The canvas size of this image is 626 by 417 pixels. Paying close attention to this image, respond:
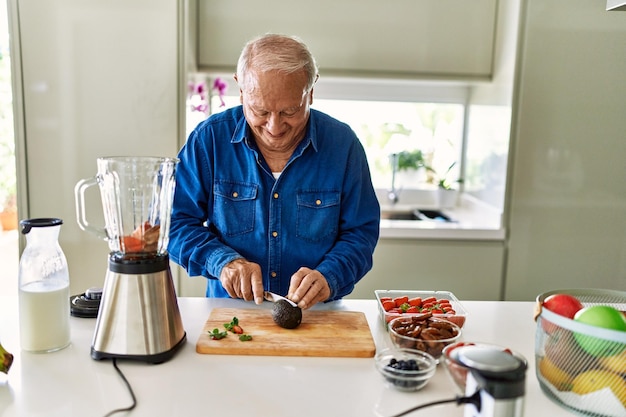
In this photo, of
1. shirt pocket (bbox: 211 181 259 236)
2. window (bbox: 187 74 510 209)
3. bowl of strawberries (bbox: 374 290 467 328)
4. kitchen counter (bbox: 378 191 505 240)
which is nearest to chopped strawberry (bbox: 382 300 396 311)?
bowl of strawberries (bbox: 374 290 467 328)

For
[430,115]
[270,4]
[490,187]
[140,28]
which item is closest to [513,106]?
[490,187]

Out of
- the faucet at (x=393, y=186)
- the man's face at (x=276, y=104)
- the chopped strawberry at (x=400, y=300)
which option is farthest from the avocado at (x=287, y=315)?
the faucet at (x=393, y=186)

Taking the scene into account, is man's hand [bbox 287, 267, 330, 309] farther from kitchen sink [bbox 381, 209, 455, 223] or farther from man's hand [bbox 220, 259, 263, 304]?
kitchen sink [bbox 381, 209, 455, 223]

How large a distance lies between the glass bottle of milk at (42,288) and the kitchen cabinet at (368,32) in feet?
5.44

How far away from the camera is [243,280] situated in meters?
1.30

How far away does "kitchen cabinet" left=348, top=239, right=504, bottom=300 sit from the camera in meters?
2.57

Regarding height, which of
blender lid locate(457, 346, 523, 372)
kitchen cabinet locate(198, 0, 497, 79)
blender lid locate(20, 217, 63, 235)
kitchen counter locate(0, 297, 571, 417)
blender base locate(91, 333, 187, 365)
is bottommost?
kitchen counter locate(0, 297, 571, 417)

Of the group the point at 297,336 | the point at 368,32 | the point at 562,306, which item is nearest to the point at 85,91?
the point at 368,32

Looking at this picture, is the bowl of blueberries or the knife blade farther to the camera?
the knife blade

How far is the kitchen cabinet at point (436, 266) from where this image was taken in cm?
257

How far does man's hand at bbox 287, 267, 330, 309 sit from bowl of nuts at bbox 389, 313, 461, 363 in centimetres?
22

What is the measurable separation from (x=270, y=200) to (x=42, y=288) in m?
0.62

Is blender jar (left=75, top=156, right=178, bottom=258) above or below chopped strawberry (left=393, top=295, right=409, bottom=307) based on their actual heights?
above

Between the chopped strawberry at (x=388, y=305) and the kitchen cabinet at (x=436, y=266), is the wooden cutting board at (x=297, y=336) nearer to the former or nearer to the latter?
the chopped strawberry at (x=388, y=305)
